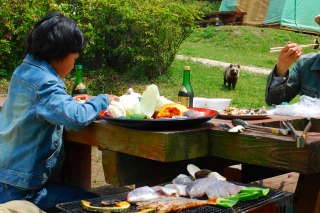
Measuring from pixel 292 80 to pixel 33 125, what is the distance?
2.04 m

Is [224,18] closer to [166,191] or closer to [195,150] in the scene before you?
[195,150]

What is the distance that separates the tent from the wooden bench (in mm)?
316

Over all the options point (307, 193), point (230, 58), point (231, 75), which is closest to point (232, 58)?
point (230, 58)

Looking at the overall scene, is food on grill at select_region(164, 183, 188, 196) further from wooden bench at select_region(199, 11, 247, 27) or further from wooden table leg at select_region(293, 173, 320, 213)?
wooden bench at select_region(199, 11, 247, 27)

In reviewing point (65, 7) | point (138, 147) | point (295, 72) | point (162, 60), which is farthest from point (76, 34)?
point (162, 60)

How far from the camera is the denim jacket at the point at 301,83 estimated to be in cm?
373

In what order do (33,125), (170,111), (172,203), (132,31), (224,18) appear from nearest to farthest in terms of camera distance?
(172,203), (170,111), (33,125), (132,31), (224,18)

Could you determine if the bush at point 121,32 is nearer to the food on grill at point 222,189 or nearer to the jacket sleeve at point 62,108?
the jacket sleeve at point 62,108

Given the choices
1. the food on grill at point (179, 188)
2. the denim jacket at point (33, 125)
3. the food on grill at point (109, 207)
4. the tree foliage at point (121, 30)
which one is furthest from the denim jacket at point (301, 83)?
the tree foliage at point (121, 30)

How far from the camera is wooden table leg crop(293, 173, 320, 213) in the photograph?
2.82 meters

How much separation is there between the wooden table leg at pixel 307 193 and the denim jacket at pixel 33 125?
1.13 m

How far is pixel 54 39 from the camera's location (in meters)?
2.82

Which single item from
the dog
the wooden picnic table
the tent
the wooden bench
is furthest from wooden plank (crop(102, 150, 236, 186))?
the wooden bench

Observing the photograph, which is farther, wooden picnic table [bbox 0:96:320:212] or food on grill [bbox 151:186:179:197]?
wooden picnic table [bbox 0:96:320:212]
